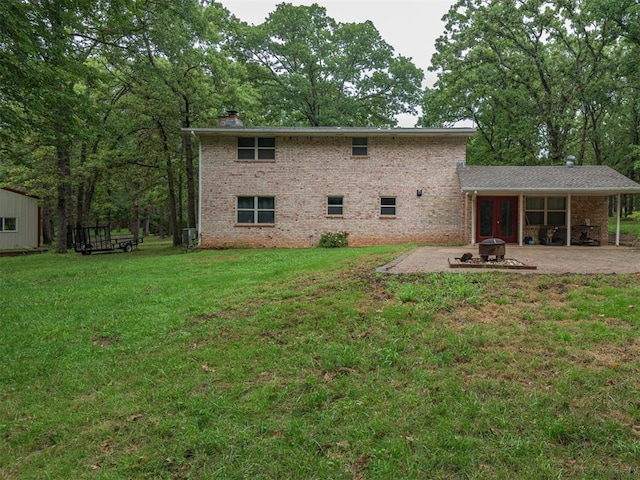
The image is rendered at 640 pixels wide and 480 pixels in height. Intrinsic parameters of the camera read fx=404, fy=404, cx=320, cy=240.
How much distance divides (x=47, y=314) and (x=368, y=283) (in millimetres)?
5474

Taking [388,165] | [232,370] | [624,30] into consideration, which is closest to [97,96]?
[388,165]

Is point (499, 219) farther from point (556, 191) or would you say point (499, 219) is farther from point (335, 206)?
point (335, 206)

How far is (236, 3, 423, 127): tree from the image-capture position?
30.9 metres

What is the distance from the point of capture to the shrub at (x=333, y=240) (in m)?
17.4

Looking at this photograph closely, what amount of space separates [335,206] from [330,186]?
0.91 meters

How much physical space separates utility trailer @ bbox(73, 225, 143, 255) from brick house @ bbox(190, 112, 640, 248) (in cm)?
468

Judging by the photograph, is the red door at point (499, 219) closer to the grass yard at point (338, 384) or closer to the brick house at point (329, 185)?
the brick house at point (329, 185)

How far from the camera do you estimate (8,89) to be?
9312mm

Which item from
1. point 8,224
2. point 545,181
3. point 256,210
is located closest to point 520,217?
point 545,181

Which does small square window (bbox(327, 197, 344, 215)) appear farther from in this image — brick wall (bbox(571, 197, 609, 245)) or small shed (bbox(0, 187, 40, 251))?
small shed (bbox(0, 187, 40, 251))

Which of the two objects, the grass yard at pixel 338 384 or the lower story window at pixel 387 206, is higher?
the lower story window at pixel 387 206

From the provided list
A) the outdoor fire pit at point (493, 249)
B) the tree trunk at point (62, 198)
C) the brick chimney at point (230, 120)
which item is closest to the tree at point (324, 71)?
the brick chimney at point (230, 120)

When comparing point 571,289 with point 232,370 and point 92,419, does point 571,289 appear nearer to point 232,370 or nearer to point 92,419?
point 232,370

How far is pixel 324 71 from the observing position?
3284cm
